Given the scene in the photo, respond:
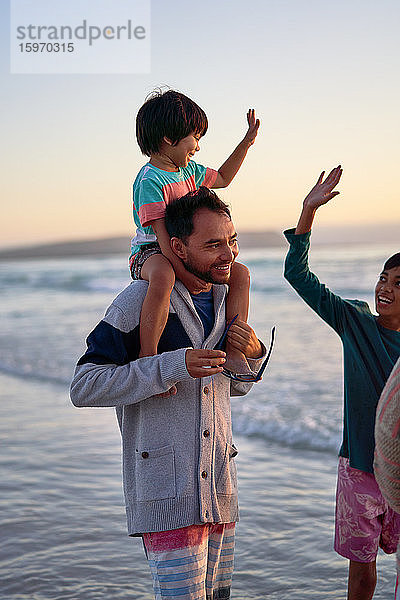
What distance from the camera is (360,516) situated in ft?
10.0

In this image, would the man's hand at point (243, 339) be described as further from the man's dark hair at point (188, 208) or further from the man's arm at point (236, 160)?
the man's arm at point (236, 160)

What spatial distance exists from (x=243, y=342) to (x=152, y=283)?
33cm

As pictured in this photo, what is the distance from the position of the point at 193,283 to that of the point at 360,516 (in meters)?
1.17

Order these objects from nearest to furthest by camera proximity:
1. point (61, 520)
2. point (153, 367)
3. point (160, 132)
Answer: point (153, 367), point (160, 132), point (61, 520)

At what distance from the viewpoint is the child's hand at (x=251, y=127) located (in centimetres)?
314

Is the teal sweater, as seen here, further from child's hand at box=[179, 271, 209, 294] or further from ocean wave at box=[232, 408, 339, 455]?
ocean wave at box=[232, 408, 339, 455]

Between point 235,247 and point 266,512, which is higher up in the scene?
point 235,247

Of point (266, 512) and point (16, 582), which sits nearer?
point (16, 582)

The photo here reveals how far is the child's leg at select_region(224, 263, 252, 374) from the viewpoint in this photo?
2.52 m

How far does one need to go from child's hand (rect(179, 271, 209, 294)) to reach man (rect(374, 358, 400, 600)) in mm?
1218

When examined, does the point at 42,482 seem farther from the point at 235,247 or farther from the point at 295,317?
the point at 295,317

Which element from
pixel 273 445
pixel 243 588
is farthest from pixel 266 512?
pixel 273 445

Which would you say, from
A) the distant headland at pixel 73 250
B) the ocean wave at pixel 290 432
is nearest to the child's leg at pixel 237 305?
the ocean wave at pixel 290 432

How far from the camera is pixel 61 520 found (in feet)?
15.8
